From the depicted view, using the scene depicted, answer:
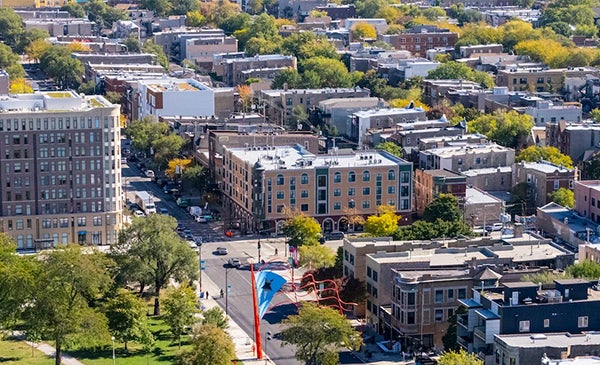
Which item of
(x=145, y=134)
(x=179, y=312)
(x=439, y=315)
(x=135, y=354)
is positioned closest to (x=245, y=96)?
(x=145, y=134)

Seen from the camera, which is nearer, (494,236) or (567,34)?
(494,236)

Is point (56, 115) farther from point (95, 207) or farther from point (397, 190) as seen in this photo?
point (397, 190)

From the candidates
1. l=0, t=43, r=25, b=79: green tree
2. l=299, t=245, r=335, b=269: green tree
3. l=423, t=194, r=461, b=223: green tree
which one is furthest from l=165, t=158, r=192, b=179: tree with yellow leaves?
l=0, t=43, r=25, b=79: green tree

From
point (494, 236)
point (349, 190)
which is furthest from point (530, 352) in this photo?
point (349, 190)

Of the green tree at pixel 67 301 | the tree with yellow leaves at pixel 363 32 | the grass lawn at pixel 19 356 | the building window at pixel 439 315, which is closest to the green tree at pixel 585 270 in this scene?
the building window at pixel 439 315

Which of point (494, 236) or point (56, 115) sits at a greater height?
point (56, 115)

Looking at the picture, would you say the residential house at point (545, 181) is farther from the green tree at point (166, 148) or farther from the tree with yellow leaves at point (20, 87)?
the tree with yellow leaves at point (20, 87)

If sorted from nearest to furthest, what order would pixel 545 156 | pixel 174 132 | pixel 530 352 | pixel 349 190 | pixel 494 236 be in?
pixel 530 352 < pixel 494 236 < pixel 349 190 < pixel 545 156 < pixel 174 132
